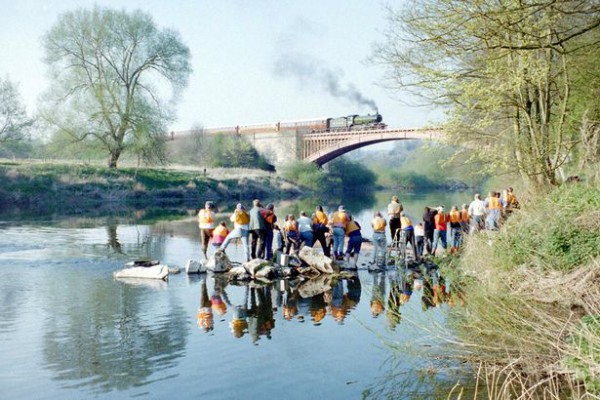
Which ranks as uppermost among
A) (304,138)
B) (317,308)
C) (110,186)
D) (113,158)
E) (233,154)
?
(304,138)

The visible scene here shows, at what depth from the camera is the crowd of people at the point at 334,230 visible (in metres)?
16.0

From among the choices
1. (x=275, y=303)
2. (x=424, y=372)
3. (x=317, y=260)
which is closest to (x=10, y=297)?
(x=275, y=303)

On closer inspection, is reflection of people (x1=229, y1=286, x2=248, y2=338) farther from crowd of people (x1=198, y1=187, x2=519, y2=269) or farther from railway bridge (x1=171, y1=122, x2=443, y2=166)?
railway bridge (x1=171, y1=122, x2=443, y2=166)

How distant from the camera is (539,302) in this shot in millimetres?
9500

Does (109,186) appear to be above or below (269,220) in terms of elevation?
above

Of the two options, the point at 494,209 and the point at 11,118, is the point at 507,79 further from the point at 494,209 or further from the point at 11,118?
the point at 11,118

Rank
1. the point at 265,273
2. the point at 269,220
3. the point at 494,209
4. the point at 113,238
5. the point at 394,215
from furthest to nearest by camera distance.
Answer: the point at 113,238 → the point at 494,209 → the point at 394,215 → the point at 269,220 → the point at 265,273

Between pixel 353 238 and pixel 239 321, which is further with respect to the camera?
pixel 353 238

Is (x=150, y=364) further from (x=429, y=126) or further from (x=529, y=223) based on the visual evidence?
(x=429, y=126)

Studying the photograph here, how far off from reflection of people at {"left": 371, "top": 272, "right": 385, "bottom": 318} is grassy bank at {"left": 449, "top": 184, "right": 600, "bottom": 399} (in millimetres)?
1908

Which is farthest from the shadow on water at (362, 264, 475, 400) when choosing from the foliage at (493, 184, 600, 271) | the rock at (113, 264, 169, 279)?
the rock at (113, 264, 169, 279)

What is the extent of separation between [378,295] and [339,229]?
3963 millimetres

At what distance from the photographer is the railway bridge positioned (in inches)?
2162

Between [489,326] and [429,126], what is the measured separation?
28.8 ft
